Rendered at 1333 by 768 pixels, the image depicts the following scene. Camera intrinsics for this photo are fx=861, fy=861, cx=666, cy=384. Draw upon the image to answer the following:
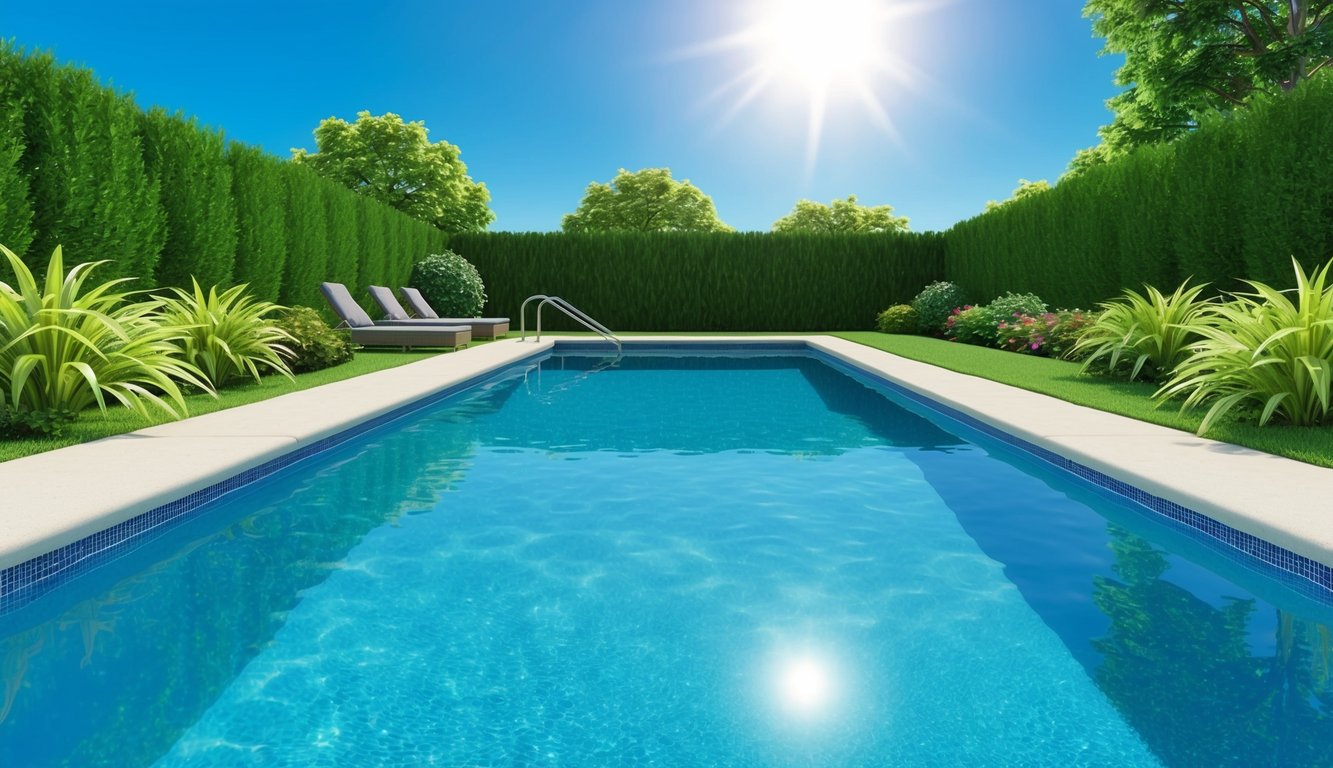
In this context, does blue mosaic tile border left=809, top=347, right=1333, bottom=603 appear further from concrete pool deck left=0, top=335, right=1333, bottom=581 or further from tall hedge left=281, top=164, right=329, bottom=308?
tall hedge left=281, top=164, right=329, bottom=308

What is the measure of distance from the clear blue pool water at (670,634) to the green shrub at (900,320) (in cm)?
1422

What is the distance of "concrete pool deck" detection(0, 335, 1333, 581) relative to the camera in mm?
3412

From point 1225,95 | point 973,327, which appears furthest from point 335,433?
point 1225,95

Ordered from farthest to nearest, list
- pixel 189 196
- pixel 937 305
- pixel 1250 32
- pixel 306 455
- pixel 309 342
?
pixel 937 305 < pixel 1250 32 < pixel 309 342 < pixel 189 196 < pixel 306 455

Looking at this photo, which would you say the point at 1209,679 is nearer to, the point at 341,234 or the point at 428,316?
→ the point at 341,234

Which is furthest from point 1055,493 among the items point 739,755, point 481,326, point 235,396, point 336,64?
point 336,64

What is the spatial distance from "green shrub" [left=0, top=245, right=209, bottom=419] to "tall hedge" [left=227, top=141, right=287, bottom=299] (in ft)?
17.2

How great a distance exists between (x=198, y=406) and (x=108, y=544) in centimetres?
367

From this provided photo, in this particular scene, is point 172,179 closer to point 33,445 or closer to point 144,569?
point 33,445

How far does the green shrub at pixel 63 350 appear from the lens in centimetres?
551

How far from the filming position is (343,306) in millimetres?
13047

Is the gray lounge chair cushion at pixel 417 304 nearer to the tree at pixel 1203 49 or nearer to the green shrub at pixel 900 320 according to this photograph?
the green shrub at pixel 900 320

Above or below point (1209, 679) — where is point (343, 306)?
above

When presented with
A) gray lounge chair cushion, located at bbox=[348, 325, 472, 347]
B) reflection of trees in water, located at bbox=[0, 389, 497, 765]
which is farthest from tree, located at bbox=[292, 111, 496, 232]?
reflection of trees in water, located at bbox=[0, 389, 497, 765]
